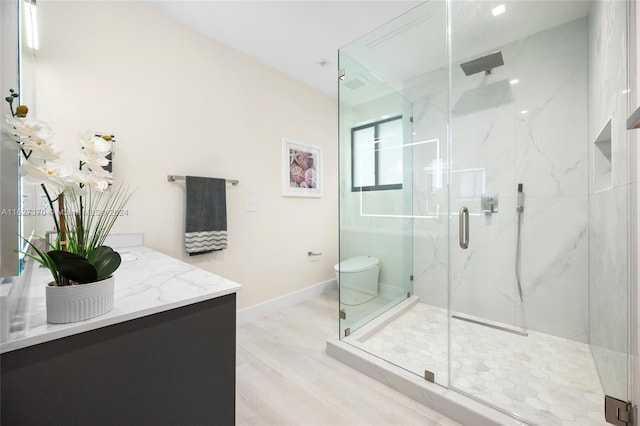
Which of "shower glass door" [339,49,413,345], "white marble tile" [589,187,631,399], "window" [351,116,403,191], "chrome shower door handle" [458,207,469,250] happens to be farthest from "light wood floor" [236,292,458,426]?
"window" [351,116,403,191]

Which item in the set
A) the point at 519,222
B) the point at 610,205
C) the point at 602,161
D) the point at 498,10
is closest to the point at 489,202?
the point at 519,222

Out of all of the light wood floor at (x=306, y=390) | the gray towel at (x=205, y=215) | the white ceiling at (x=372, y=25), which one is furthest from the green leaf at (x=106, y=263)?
the white ceiling at (x=372, y=25)

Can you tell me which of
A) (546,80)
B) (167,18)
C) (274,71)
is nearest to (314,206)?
(274,71)

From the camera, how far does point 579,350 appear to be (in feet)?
5.90

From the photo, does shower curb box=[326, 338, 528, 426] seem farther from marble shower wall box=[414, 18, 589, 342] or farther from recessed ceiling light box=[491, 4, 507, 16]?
recessed ceiling light box=[491, 4, 507, 16]

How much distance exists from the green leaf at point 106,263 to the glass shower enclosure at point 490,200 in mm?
1612

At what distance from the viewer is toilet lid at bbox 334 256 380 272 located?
7.41 ft

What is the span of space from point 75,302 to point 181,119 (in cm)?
178

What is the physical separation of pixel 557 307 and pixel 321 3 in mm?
2858

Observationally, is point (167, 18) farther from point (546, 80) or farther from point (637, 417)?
point (637, 417)

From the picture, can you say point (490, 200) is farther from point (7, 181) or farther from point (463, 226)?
point (7, 181)

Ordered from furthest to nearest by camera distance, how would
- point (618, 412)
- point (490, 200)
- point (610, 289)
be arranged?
1. point (490, 200)
2. point (610, 289)
3. point (618, 412)

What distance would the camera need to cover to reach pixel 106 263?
2.17 feet

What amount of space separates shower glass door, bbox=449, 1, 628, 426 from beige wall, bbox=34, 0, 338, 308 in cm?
163
